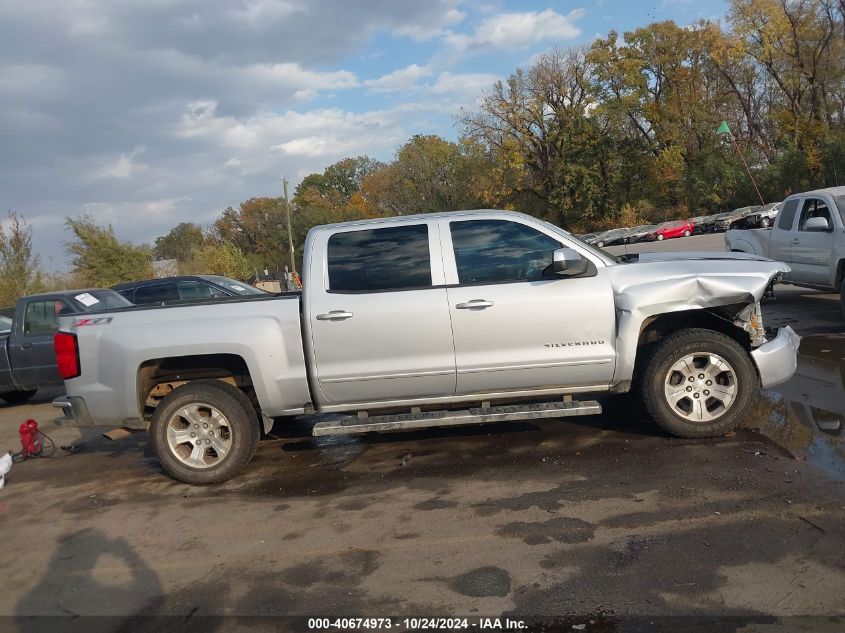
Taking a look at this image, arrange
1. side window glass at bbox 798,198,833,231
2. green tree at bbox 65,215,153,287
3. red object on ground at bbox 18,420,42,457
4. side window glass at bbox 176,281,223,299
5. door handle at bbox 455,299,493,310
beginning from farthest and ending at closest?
Answer: 1. green tree at bbox 65,215,153,287
2. side window glass at bbox 176,281,223,299
3. side window glass at bbox 798,198,833,231
4. red object on ground at bbox 18,420,42,457
5. door handle at bbox 455,299,493,310

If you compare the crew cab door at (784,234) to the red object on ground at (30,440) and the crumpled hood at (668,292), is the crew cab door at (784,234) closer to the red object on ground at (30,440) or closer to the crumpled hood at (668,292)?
the crumpled hood at (668,292)

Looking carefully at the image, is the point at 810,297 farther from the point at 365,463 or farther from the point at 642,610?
the point at 642,610

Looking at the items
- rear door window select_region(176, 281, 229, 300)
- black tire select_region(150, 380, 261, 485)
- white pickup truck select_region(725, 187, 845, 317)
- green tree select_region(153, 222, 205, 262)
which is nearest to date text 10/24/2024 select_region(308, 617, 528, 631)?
black tire select_region(150, 380, 261, 485)

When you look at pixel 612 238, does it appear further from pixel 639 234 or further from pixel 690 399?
pixel 690 399

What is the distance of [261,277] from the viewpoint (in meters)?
49.9

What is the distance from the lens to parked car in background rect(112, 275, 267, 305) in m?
13.1

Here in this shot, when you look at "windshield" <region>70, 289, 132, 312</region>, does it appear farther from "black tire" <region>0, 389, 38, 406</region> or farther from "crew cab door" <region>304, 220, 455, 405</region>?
"crew cab door" <region>304, 220, 455, 405</region>

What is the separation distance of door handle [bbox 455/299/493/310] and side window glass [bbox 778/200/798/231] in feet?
25.7

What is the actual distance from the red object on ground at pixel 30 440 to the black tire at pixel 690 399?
590 cm

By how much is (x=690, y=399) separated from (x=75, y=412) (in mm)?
4965

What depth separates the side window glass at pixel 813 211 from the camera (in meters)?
10.4

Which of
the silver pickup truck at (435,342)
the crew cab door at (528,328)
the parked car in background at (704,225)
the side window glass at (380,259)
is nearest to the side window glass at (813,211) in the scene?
the silver pickup truck at (435,342)

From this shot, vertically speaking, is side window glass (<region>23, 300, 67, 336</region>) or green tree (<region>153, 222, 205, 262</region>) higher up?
green tree (<region>153, 222, 205, 262</region>)

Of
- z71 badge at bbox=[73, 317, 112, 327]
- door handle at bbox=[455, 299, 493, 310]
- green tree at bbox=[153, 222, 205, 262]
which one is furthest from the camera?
green tree at bbox=[153, 222, 205, 262]
